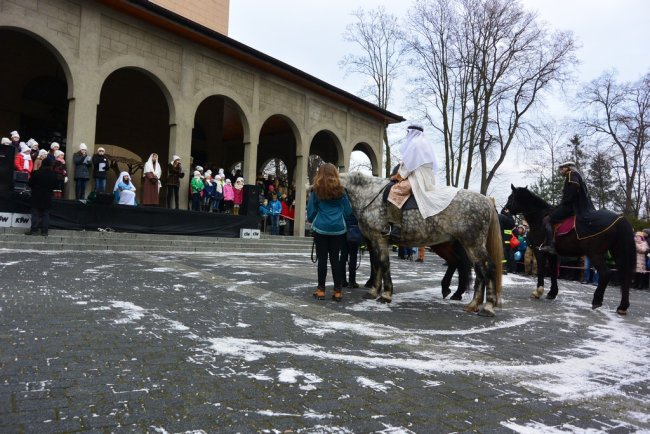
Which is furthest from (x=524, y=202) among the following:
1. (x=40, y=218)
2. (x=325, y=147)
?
(x=325, y=147)

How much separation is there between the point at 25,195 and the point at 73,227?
139cm

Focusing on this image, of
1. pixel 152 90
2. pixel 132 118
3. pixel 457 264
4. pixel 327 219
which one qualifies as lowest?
pixel 457 264

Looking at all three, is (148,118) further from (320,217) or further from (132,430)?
(132,430)

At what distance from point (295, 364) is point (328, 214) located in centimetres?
321

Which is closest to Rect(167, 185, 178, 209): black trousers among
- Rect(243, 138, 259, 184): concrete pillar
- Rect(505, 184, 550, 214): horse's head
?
Rect(243, 138, 259, 184): concrete pillar

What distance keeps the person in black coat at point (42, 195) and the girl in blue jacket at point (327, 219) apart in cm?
778

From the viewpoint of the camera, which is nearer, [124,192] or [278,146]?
[124,192]

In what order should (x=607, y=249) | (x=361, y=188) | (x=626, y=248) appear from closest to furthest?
(x=361, y=188) < (x=626, y=248) < (x=607, y=249)

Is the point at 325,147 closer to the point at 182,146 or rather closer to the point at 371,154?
the point at 371,154

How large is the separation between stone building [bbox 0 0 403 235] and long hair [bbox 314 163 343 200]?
1102 cm

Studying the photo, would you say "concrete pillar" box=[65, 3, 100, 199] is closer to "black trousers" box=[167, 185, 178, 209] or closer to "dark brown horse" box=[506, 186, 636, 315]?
"black trousers" box=[167, 185, 178, 209]

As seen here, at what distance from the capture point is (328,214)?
251 inches

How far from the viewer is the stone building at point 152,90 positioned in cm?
1448

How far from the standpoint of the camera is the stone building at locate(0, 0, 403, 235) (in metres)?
14.5
